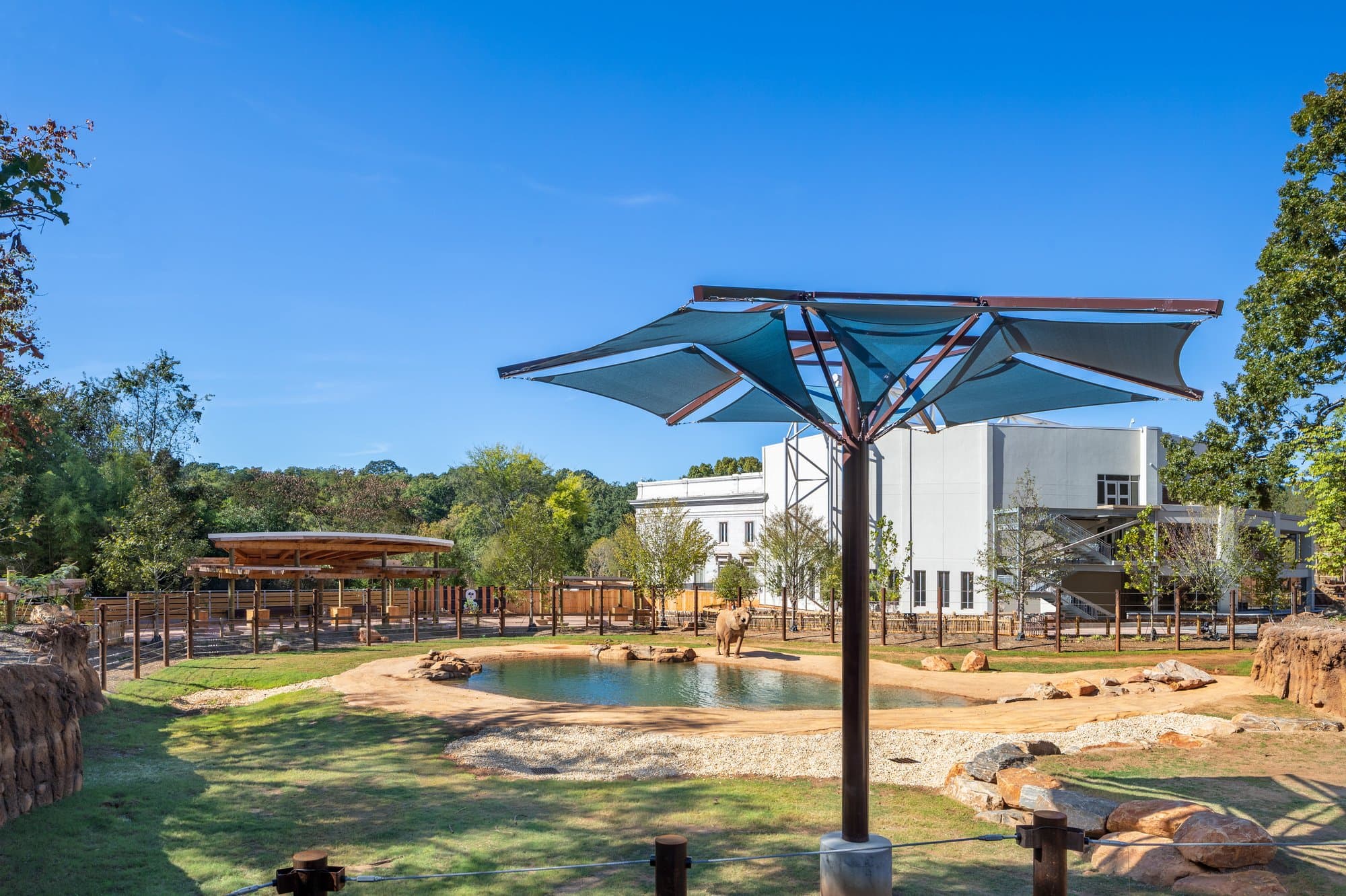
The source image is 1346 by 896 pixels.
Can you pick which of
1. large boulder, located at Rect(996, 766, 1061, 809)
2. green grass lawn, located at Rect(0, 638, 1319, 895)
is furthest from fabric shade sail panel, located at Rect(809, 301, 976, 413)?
large boulder, located at Rect(996, 766, 1061, 809)

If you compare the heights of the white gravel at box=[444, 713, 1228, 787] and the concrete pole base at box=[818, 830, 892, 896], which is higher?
the concrete pole base at box=[818, 830, 892, 896]

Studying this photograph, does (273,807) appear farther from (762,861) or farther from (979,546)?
(979,546)

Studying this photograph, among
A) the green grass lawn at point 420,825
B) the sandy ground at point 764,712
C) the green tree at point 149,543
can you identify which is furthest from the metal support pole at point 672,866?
the green tree at point 149,543

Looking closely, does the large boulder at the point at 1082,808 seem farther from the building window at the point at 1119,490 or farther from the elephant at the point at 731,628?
the building window at the point at 1119,490

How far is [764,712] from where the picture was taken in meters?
14.1

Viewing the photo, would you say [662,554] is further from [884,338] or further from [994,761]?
[884,338]

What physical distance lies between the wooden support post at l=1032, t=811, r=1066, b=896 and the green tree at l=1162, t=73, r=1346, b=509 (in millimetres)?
18749

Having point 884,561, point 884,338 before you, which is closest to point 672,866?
point 884,338

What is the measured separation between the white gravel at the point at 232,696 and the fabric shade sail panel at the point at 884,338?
546 inches

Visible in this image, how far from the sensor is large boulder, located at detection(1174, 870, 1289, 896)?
→ 572 centimetres

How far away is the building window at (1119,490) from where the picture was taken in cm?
3297

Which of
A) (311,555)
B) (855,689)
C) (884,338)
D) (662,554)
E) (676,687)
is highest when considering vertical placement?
(884,338)

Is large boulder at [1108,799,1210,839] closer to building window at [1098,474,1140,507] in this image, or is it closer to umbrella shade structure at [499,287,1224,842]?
umbrella shade structure at [499,287,1224,842]

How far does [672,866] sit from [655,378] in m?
4.44
